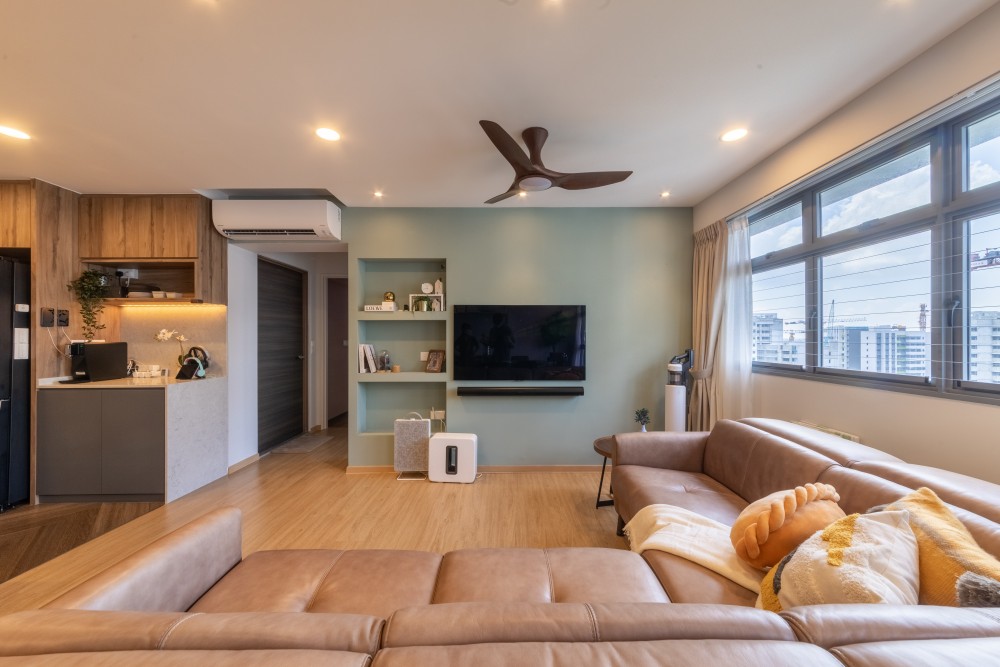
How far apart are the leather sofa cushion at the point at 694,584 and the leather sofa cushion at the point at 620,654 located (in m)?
0.64

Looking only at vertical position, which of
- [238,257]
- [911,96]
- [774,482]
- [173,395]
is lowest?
[774,482]

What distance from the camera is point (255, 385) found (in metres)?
3.87

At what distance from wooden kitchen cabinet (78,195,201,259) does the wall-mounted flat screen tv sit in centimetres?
243

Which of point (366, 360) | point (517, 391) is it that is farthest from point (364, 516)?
point (517, 391)

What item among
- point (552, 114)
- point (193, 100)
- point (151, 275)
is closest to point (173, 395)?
point (151, 275)

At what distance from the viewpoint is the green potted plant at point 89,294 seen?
303 centimetres

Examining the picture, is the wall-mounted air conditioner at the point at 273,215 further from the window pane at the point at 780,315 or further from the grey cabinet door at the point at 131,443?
the window pane at the point at 780,315

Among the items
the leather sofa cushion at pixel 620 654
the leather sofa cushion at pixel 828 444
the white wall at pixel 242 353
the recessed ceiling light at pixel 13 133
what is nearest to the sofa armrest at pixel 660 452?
the leather sofa cushion at pixel 828 444

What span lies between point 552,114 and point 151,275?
395 centimetres

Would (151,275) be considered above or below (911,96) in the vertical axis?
below

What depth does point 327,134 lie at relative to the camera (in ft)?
7.27

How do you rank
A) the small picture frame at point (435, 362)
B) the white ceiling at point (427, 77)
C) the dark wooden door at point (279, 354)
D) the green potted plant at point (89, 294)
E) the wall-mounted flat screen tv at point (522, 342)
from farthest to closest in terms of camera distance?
the dark wooden door at point (279, 354) → the small picture frame at point (435, 362) → the wall-mounted flat screen tv at point (522, 342) → the green potted plant at point (89, 294) → the white ceiling at point (427, 77)

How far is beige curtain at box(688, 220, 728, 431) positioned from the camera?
305 centimetres

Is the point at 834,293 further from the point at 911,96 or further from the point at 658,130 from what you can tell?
the point at 658,130
